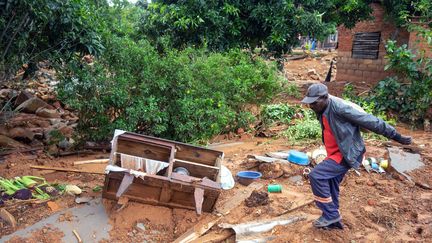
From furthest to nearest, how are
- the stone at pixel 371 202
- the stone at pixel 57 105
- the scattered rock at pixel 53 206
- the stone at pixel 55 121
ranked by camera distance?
the stone at pixel 57 105 < the stone at pixel 55 121 < the stone at pixel 371 202 < the scattered rock at pixel 53 206

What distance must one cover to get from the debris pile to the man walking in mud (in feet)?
14.9

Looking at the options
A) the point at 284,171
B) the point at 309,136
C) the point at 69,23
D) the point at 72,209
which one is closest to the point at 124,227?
the point at 72,209

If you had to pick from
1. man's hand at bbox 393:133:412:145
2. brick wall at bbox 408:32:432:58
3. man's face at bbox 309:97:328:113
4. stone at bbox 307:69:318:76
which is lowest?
stone at bbox 307:69:318:76

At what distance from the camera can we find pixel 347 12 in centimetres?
1252

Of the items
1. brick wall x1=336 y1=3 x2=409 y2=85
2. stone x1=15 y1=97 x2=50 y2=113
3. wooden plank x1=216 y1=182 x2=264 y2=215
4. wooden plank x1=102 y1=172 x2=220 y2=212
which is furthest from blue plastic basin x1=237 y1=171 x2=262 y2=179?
brick wall x1=336 y1=3 x2=409 y2=85

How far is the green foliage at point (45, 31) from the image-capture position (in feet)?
16.1

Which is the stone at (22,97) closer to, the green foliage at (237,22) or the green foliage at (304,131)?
the green foliage at (237,22)

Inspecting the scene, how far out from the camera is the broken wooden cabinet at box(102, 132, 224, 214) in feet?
13.8

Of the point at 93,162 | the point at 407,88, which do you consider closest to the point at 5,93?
the point at 93,162

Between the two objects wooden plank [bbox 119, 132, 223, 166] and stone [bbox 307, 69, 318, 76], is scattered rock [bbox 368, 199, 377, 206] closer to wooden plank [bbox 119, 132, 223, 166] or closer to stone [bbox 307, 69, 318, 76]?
wooden plank [bbox 119, 132, 223, 166]

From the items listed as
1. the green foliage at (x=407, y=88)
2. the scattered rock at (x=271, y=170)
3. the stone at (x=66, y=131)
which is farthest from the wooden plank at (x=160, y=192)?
the green foliage at (x=407, y=88)

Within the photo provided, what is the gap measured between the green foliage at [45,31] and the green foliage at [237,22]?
14.3 feet

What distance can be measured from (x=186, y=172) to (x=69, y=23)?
9.15ft

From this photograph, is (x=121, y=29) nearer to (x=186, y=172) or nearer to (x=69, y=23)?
(x=69, y=23)
